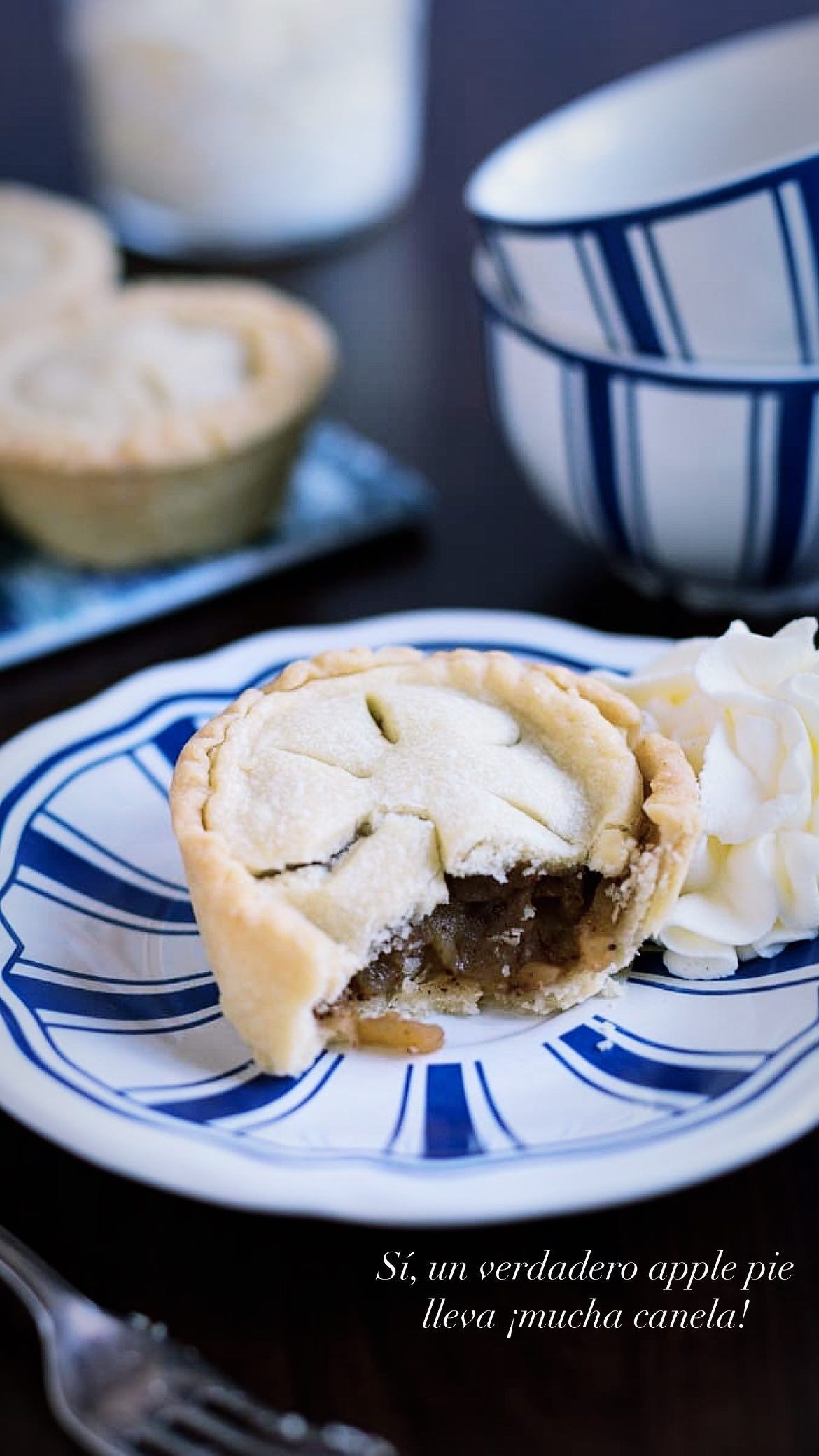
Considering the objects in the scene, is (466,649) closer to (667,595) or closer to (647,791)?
(647,791)

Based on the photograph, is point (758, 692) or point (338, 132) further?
point (338, 132)

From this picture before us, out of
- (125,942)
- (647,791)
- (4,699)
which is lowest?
(4,699)

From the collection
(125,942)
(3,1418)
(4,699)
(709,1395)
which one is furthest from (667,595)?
(3,1418)

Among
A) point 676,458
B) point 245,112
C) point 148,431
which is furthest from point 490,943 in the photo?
point 245,112

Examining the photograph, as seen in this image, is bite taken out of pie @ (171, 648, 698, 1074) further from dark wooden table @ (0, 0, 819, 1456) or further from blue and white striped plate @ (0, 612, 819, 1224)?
dark wooden table @ (0, 0, 819, 1456)

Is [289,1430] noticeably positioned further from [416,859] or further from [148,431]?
Answer: [148,431]

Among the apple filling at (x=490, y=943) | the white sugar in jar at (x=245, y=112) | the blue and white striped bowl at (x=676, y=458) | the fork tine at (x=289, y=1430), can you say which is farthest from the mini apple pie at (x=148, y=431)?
the fork tine at (x=289, y=1430)
